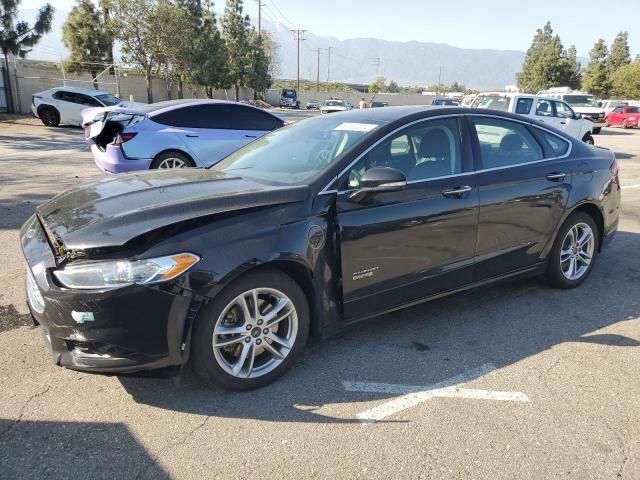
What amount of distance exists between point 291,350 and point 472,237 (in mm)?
1674

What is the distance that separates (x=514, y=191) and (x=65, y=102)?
69.4 feet

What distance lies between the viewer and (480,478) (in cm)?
248

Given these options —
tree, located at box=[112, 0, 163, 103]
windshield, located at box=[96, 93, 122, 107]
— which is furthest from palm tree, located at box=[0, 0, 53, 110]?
tree, located at box=[112, 0, 163, 103]

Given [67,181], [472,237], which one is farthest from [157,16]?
[472,237]

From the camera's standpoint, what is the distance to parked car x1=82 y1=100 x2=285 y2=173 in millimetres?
7992

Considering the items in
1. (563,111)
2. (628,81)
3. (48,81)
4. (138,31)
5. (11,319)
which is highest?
(138,31)

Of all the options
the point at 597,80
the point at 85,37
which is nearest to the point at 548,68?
the point at 597,80

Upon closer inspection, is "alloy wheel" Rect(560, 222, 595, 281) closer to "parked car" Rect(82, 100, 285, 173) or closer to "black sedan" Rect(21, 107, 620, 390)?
"black sedan" Rect(21, 107, 620, 390)

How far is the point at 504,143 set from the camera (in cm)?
441

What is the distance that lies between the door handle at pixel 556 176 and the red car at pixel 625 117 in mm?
36378

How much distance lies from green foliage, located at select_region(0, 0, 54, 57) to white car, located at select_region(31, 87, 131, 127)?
3616 millimetres


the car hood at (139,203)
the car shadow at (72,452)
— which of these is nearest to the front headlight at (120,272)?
the car hood at (139,203)

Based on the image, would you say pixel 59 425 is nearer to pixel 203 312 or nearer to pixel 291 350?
pixel 203 312

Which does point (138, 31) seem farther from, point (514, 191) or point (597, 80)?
point (597, 80)
